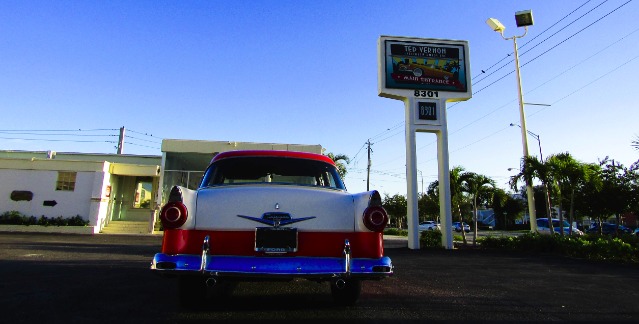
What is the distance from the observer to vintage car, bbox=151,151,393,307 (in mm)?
3396

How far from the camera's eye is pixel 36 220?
20.9 meters

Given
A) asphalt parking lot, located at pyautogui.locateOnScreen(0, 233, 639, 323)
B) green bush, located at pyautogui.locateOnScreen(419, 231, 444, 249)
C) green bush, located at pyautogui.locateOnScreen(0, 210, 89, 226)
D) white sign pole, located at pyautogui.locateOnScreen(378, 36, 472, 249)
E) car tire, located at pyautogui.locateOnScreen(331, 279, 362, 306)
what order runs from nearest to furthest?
asphalt parking lot, located at pyautogui.locateOnScreen(0, 233, 639, 323) < car tire, located at pyautogui.locateOnScreen(331, 279, 362, 306) < white sign pole, located at pyautogui.locateOnScreen(378, 36, 472, 249) < green bush, located at pyautogui.locateOnScreen(419, 231, 444, 249) < green bush, located at pyautogui.locateOnScreen(0, 210, 89, 226)

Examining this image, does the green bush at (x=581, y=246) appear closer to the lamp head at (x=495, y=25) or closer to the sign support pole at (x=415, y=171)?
the sign support pole at (x=415, y=171)

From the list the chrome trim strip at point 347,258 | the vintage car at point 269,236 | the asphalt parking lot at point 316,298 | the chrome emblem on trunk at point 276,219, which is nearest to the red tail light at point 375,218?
the vintage car at point 269,236

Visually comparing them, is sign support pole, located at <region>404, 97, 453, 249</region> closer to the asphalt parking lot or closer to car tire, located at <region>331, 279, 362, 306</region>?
the asphalt parking lot

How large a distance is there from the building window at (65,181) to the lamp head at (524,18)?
2412 cm

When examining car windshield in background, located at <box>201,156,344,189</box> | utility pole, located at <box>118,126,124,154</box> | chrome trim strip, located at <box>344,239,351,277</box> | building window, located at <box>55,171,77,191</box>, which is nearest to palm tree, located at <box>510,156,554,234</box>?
car windshield in background, located at <box>201,156,344,189</box>

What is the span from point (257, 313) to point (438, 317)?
72.5 inches

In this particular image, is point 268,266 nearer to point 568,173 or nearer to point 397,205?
point 568,173

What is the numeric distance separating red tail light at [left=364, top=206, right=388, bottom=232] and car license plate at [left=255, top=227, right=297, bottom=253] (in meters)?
0.69

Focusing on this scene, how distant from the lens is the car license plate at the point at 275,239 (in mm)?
3538

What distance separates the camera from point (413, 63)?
15.1 meters

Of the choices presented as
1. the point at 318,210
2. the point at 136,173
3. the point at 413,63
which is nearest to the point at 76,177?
the point at 136,173

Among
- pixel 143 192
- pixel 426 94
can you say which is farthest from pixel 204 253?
pixel 143 192
